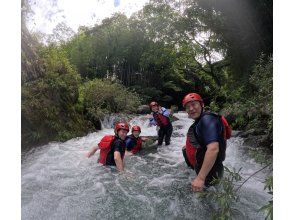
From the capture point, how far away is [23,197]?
221 centimetres

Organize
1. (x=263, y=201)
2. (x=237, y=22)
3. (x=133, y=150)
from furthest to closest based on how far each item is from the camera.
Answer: (x=133, y=150) < (x=237, y=22) < (x=263, y=201)

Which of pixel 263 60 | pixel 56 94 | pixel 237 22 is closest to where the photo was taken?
pixel 263 60

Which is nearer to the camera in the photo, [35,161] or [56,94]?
[35,161]

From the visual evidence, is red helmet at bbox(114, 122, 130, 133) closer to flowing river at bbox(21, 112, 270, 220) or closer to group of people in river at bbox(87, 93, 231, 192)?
flowing river at bbox(21, 112, 270, 220)

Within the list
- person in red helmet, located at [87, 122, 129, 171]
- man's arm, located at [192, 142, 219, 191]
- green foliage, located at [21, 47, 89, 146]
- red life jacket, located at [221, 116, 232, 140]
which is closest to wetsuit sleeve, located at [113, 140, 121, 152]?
person in red helmet, located at [87, 122, 129, 171]

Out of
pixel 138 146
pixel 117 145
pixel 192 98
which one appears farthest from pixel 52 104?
pixel 192 98

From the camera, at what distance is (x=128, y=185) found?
225 cm

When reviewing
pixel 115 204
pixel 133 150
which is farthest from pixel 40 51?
pixel 115 204

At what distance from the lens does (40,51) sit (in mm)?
2648

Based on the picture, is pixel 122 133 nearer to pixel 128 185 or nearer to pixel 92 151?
pixel 92 151

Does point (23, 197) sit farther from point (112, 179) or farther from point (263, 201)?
point (263, 201)
